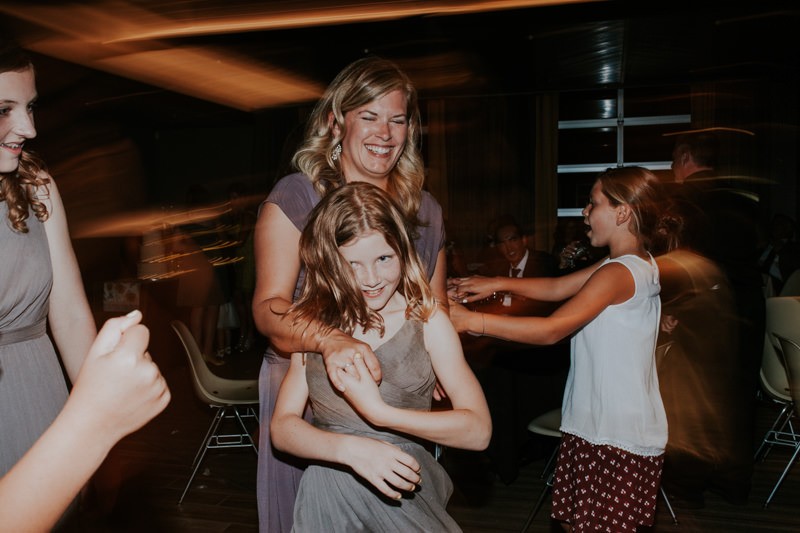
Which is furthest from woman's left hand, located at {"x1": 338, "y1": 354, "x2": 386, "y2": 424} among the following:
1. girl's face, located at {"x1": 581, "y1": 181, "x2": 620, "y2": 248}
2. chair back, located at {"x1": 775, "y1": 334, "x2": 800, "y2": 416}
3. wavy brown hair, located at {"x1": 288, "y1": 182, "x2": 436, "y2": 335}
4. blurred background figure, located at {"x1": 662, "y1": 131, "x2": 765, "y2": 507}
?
chair back, located at {"x1": 775, "y1": 334, "x2": 800, "y2": 416}

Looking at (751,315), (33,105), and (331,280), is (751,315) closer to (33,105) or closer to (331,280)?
(331,280)

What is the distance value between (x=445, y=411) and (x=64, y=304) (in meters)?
0.94

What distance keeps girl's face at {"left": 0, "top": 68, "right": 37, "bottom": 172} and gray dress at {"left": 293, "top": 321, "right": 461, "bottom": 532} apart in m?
0.77

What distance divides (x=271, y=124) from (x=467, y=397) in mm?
10849

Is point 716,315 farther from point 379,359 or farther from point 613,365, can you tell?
point 379,359

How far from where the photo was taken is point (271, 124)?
1174 cm

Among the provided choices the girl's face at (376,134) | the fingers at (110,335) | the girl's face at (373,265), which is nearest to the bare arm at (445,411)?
the girl's face at (373,265)

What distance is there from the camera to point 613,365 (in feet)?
7.75

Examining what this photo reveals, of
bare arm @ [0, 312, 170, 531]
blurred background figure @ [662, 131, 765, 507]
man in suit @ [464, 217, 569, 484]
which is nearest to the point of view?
bare arm @ [0, 312, 170, 531]

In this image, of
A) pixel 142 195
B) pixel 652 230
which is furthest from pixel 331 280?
pixel 142 195

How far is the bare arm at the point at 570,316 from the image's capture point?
2106mm

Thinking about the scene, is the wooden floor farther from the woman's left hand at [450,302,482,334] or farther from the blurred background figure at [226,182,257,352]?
the blurred background figure at [226,182,257,352]

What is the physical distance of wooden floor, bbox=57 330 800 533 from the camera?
11.7 feet

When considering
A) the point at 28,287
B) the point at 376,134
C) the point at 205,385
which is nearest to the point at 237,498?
the point at 205,385
